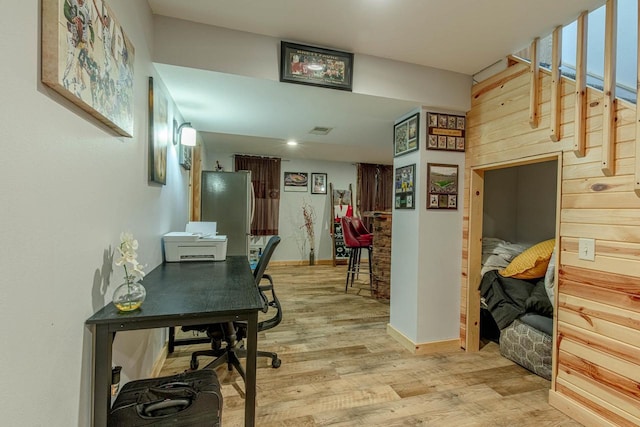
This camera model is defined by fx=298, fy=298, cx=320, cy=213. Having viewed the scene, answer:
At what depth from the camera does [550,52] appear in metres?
2.09

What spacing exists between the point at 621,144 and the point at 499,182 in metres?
2.05

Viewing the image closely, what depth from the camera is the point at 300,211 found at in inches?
262

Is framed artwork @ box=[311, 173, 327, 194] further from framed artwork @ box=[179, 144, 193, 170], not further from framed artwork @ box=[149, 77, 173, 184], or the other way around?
framed artwork @ box=[149, 77, 173, 184]

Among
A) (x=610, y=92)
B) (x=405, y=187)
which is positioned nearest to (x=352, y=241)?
(x=405, y=187)

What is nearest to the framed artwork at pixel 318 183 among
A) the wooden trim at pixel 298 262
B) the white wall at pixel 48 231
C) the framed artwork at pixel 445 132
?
the wooden trim at pixel 298 262

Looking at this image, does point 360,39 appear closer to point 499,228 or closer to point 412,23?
point 412,23

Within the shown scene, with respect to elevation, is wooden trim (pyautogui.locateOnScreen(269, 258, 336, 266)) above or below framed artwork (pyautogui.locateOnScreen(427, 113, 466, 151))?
below

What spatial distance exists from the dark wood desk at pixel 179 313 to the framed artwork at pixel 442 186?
1741 millimetres

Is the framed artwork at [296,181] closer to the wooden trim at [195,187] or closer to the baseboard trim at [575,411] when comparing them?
the wooden trim at [195,187]

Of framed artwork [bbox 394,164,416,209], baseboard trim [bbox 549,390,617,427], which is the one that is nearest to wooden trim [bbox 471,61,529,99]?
framed artwork [bbox 394,164,416,209]

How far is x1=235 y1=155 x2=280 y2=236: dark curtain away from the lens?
20.3ft

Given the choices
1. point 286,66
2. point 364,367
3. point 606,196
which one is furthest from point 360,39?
point 364,367

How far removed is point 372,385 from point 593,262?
161cm

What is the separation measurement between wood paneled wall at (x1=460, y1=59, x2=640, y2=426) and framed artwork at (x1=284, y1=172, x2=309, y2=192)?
470cm
